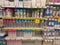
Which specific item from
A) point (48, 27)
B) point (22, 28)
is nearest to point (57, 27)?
point (48, 27)

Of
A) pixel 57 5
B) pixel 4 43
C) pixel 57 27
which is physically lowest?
pixel 4 43

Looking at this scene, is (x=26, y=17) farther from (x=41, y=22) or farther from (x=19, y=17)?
(x=41, y=22)

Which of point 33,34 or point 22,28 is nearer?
point 22,28

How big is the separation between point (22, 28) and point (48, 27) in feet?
2.20

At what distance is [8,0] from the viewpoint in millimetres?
3232

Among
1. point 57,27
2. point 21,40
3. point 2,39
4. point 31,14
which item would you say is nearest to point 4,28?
point 2,39

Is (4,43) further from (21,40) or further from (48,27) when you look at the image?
(48,27)

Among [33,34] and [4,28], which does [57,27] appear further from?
[4,28]

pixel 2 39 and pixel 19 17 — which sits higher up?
pixel 19 17

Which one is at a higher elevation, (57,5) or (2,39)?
(57,5)

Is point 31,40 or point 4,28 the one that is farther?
point 31,40

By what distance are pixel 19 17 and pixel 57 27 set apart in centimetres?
102

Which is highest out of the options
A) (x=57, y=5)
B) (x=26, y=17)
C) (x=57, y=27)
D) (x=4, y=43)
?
(x=57, y=5)

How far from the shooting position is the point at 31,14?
3.29 m
